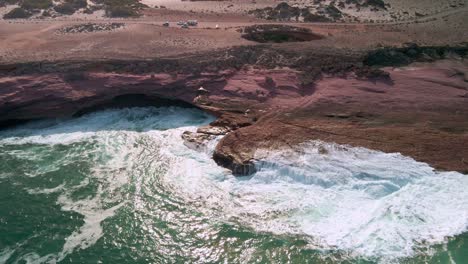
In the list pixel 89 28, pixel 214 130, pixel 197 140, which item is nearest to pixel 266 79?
pixel 214 130

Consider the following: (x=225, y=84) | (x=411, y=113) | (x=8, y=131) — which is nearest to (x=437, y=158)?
(x=411, y=113)

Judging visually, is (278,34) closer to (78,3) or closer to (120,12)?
(120,12)

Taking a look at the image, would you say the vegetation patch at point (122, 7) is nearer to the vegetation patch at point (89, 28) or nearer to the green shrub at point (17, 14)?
the vegetation patch at point (89, 28)

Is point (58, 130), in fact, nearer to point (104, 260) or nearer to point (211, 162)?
point (211, 162)

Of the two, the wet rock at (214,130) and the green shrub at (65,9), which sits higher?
the green shrub at (65,9)

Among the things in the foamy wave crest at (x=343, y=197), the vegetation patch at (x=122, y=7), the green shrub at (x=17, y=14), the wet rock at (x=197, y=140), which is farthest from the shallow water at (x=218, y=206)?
the green shrub at (x=17, y=14)

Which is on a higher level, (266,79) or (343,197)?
(266,79)

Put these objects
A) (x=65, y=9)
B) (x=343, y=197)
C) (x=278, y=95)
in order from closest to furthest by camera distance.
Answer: (x=343, y=197) < (x=278, y=95) < (x=65, y=9)

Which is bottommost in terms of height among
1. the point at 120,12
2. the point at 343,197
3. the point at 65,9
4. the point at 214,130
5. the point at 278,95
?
the point at 343,197
